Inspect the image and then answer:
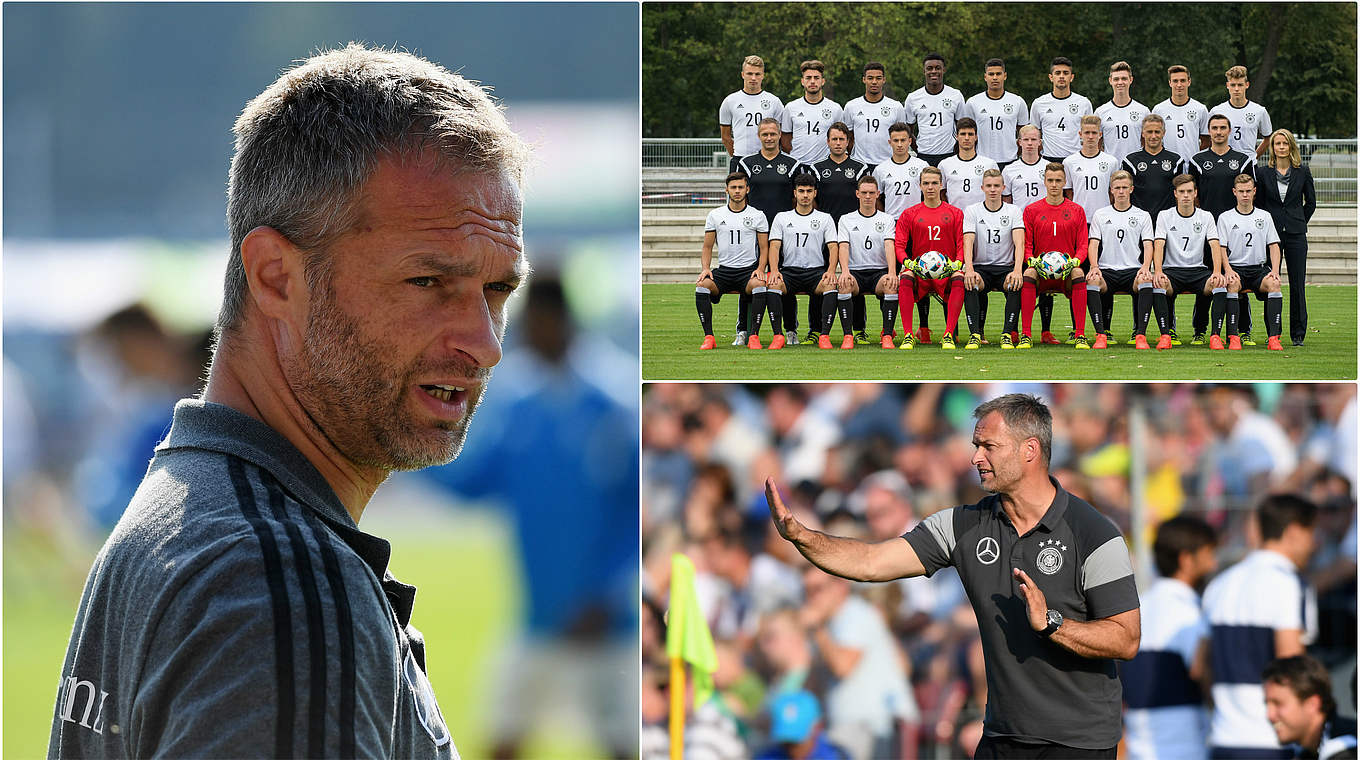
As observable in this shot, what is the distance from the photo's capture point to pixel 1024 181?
33.5 feet

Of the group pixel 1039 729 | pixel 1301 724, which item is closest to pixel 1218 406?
pixel 1301 724

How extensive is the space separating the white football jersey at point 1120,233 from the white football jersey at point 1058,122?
0.84 meters

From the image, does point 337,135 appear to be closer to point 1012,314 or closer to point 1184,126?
point 1012,314

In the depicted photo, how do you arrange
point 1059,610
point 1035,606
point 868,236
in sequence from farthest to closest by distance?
point 868,236
point 1059,610
point 1035,606

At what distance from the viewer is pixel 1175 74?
10672 millimetres

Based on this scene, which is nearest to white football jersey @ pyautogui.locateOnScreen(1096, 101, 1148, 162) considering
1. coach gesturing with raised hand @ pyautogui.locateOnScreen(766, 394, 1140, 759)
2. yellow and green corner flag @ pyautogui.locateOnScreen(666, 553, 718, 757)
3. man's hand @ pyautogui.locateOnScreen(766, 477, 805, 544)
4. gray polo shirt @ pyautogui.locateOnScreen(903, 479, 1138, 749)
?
yellow and green corner flag @ pyautogui.locateOnScreen(666, 553, 718, 757)

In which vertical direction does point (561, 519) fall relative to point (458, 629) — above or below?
above

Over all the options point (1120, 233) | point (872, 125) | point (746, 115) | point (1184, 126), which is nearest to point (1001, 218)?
point (1120, 233)

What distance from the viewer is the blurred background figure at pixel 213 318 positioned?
7.00 m

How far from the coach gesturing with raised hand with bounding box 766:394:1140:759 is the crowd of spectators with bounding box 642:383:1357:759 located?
246 centimetres

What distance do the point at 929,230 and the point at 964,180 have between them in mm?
696

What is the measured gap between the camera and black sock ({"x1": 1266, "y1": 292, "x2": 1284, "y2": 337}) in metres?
9.51

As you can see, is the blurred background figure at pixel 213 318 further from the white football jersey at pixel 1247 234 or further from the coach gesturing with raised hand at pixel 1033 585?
the white football jersey at pixel 1247 234

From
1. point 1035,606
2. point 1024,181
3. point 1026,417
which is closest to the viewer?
point 1035,606
